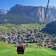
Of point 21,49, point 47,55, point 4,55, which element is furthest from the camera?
point 47,55

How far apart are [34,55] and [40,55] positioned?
1.01 m

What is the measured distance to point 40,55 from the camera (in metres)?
26.2

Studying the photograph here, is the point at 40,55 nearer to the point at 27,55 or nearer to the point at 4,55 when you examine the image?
the point at 27,55

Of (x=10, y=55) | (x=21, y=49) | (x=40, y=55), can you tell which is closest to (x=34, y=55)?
(x=40, y=55)

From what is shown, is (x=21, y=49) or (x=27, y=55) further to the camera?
(x=27, y=55)

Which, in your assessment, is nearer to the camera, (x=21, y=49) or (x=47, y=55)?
(x=21, y=49)

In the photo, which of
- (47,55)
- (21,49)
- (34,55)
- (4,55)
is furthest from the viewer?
(47,55)

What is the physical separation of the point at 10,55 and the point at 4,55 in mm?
875

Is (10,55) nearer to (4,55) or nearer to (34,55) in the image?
(4,55)

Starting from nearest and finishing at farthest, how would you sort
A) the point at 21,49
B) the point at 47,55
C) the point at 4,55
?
the point at 21,49 → the point at 4,55 → the point at 47,55

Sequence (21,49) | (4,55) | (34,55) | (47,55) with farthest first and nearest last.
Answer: (47,55)
(34,55)
(4,55)
(21,49)

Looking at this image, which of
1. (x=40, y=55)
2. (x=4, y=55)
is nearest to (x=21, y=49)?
(x=4, y=55)

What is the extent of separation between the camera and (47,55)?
27531 mm

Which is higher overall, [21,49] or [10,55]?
[21,49]
